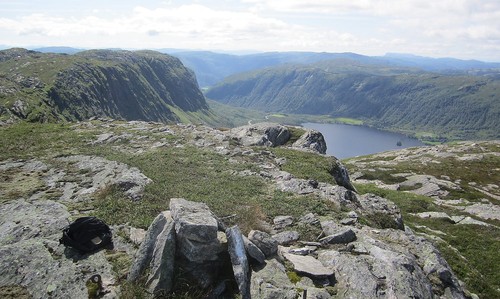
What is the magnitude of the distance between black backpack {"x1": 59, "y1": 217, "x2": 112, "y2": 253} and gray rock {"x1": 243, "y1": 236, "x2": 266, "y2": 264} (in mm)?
6479

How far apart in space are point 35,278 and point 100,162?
1948 cm

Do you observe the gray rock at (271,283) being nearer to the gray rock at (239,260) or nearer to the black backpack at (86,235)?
the gray rock at (239,260)

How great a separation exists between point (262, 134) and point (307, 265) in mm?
41340

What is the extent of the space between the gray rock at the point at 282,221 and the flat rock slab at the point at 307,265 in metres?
3.53

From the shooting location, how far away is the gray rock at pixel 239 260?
1247 centimetres

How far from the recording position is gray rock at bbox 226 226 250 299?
40.9ft

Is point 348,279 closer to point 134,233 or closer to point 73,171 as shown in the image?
point 134,233

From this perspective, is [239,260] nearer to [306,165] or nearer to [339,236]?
[339,236]

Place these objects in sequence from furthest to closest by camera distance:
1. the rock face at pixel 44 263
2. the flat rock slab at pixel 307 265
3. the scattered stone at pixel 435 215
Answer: the scattered stone at pixel 435 215 < the flat rock slab at pixel 307 265 < the rock face at pixel 44 263

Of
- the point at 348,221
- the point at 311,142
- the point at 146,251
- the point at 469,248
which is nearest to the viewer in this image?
the point at 146,251

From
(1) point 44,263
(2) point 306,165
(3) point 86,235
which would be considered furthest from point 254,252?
(2) point 306,165

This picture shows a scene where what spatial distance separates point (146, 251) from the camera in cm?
1315

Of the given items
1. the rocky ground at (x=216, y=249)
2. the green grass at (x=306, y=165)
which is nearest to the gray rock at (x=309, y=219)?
the rocky ground at (x=216, y=249)

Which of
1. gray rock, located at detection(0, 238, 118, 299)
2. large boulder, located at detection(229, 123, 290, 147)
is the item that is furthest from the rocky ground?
large boulder, located at detection(229, 123, 290, 147)
